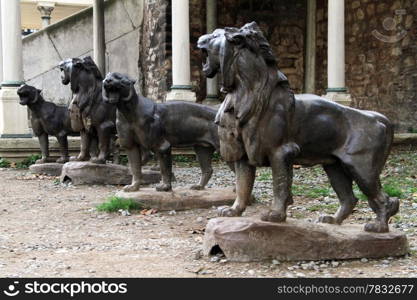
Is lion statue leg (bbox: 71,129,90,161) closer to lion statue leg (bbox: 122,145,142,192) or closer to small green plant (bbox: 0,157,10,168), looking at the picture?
lion statue leg (bbox: 122,145,142,192)

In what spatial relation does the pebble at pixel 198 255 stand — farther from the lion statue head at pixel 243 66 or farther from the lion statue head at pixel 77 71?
the lion statue head at pixel 77 71

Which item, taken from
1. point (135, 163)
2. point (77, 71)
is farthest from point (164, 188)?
point (77, 71)

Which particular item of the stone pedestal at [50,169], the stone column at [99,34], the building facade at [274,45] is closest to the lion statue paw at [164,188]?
the stone pedestal at [50,169]

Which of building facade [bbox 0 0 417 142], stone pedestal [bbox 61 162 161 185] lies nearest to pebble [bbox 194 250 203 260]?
stone pedestal [bbox 61 162 161 185]

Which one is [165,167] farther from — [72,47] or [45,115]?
[72,47]

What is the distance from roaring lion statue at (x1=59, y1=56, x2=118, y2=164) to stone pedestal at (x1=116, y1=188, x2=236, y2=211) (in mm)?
1777

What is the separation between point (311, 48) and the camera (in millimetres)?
15359

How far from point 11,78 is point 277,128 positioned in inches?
341

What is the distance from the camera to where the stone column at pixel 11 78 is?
1120 centimetres

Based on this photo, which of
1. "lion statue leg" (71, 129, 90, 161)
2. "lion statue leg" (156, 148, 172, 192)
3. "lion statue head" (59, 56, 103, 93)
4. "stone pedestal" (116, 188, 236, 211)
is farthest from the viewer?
"lion statue leg" (71, 129, 90, 161)

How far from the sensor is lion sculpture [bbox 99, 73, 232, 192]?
5.83 meters

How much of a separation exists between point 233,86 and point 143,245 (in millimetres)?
1461

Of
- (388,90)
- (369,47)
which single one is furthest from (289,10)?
(388,90)

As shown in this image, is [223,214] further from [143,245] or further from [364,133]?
[364,133]
